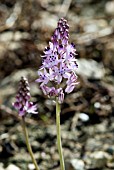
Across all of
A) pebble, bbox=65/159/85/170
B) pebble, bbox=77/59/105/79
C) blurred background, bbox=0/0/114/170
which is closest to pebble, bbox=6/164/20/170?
blurred background, bbox=0/0/114/170

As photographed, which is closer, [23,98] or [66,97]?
[23,98]

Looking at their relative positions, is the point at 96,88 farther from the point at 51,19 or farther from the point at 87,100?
the point at 51,19

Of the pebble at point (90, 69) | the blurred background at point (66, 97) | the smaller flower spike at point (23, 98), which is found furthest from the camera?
the pebble at point (90, 69)

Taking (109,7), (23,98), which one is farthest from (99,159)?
(109,7)

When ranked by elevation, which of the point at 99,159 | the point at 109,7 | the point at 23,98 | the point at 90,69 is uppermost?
the point at 109,7

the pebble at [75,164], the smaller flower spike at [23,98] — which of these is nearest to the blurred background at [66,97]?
the pebble at [75,164]

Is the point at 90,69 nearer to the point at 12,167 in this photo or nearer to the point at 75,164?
the point at 75,164

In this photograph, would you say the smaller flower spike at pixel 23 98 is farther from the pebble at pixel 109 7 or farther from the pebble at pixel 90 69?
the pebble at pixel 109 7

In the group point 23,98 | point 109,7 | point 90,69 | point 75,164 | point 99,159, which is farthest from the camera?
point 109,7

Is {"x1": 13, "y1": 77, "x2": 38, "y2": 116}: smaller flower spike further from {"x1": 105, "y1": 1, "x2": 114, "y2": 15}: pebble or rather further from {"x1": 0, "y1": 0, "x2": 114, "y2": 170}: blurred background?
{"x1": 105, "y1": 1, "x2": 114, "y2": 15}: pebble
